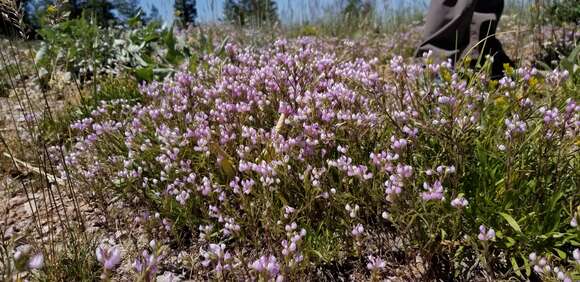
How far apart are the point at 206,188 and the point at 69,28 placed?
16.1ft

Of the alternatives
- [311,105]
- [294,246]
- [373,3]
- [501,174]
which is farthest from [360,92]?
[373,3]

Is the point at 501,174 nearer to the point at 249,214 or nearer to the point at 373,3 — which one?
the point at 249,214

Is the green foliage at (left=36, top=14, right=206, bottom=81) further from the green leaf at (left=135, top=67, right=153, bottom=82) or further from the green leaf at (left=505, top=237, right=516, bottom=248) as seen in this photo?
the green leaf at (left=505, top=237, right=516, bottom=248)

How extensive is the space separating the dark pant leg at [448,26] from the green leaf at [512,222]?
3046 mm

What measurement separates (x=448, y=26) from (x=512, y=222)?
11.4ft

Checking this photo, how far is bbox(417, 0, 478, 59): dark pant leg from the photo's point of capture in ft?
15.7

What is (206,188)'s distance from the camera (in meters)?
2.37

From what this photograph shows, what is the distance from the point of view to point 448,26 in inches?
194

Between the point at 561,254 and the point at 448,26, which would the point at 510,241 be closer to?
the point at 561,254

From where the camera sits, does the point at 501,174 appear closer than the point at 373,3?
Yes

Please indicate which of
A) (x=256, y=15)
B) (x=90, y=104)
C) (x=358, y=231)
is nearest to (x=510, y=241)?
(x=358, y=231)

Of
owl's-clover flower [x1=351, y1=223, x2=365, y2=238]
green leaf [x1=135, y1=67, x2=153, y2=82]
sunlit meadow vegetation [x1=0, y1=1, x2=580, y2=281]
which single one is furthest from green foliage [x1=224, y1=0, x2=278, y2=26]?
owl's-clover flower [x1=351, y1=223, x2=365, y2=238]

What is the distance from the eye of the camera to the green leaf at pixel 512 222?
6.17 feet

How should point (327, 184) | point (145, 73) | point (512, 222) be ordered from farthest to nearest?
point (145, 73)
point (327, 184)
point (512, 222)
